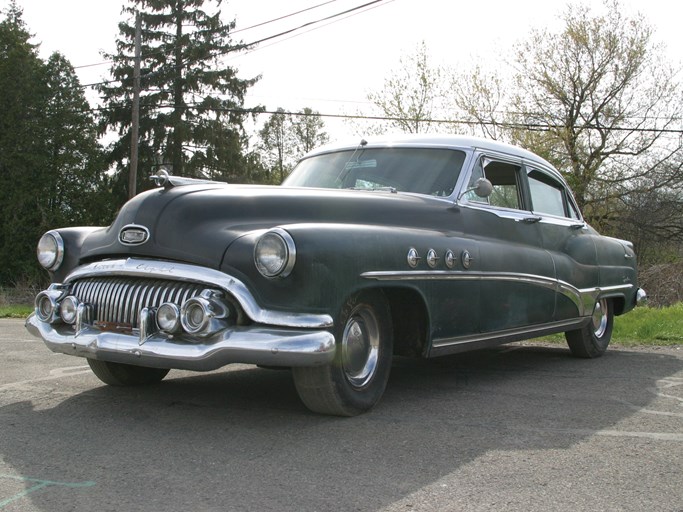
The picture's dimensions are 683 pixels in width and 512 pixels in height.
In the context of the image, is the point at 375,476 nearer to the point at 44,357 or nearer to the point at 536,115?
the point at 44,357

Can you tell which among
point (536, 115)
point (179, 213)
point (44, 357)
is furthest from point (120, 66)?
point (179, 213)

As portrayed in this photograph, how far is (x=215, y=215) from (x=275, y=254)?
596mm

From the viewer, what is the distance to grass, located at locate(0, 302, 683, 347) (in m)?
8.89

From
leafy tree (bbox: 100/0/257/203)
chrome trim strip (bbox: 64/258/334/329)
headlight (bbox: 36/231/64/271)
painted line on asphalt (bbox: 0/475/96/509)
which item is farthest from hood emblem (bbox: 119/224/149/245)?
leafy tree (bbox: 100/0/257/203)

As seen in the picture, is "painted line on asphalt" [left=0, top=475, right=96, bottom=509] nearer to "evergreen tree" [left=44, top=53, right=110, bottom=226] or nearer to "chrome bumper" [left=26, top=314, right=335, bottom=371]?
"chrome bumper" [left=26, top=314, right=335, bottom=371]

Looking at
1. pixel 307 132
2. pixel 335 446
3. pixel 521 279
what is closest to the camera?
pixel 335 446

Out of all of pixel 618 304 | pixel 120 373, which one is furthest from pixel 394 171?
pixel 618 304

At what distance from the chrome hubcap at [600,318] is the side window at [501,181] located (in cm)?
177

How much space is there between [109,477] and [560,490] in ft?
6.19

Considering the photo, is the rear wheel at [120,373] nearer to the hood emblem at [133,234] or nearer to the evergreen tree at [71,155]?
the hood emblem at [133,234]

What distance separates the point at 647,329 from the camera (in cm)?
932

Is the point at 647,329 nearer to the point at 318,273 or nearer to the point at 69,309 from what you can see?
the point at 318,273

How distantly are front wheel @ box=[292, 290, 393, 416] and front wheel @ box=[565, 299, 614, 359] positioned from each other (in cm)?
324

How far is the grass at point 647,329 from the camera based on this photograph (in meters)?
8.89
